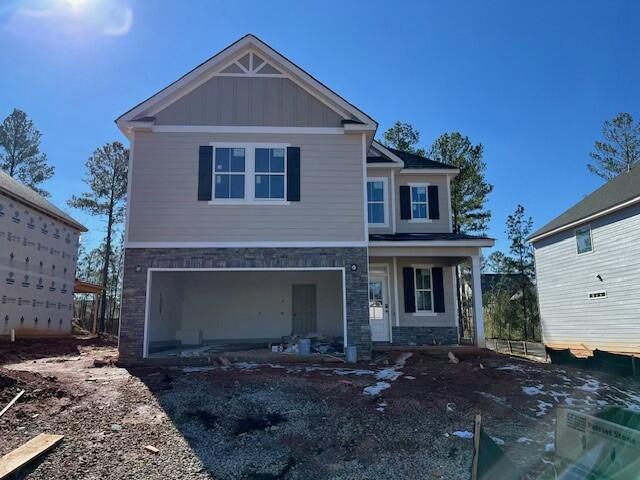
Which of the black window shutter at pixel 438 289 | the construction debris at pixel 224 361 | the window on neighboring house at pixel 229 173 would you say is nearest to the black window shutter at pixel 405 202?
the black window shutter at pixel 438 289

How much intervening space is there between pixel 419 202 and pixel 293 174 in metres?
5.82

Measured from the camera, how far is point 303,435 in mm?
6184

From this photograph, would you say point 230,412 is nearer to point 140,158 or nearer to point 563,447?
point 563,447

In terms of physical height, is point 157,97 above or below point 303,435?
above

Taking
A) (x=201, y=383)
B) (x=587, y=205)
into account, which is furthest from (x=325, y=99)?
(x=587, y=205)

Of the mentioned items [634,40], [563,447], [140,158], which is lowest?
[563,447]

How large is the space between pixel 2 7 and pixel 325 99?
7166 millimetres

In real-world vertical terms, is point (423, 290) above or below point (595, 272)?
below

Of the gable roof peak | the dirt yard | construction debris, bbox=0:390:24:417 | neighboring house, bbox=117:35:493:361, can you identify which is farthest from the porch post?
construction debris, bbox=0:390:24:417

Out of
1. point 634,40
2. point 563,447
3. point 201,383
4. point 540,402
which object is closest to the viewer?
point 563,447

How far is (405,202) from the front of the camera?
15750 millimetres

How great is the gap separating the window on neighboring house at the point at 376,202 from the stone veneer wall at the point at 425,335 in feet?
11.5

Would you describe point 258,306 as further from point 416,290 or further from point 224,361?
point 416,290

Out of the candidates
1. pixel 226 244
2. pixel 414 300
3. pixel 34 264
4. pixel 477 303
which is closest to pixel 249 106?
pixel 226 244
